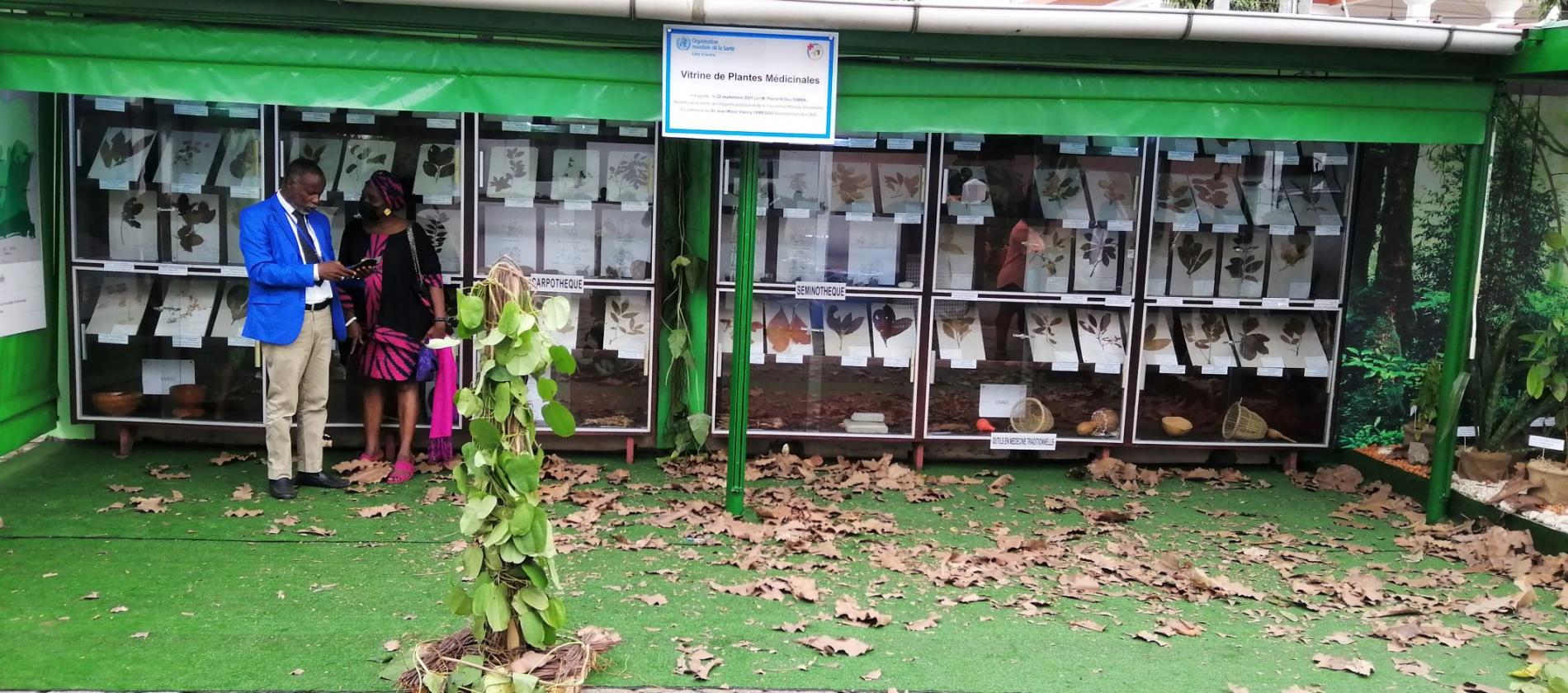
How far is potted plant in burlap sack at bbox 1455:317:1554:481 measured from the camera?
7191 millimetres

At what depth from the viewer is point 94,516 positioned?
6289 mm

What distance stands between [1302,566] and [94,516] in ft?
20.7

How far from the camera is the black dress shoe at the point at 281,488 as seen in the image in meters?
6.79

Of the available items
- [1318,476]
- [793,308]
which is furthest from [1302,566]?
[793,308]

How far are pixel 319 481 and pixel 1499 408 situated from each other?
7.16 meters

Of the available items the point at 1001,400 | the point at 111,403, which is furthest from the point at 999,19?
the point at 111,403

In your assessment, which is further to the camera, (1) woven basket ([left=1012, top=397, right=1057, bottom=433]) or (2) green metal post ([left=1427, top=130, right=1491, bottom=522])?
(1) woven basket ([left=1012, top=397, right=1057, bottom=433])

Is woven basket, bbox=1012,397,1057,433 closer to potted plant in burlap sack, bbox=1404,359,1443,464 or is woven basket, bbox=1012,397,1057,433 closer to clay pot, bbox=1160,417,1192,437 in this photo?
clay pot, bbox=1160,417,1192,437

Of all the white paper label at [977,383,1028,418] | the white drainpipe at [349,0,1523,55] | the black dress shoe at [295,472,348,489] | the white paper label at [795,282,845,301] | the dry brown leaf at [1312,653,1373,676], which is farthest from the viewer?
the white paper label at [977,383,1028,418]

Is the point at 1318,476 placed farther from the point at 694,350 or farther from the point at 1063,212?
the point at 694,350

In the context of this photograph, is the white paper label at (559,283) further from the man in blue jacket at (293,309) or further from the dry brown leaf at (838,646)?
the dry brown leaf at (838,646)

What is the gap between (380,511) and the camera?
6.57 metres

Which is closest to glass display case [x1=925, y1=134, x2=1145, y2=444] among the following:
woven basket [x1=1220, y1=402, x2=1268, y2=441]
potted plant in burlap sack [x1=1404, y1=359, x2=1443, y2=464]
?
woven basket [x1=1220, y1=402, x2=1268, y2=441]

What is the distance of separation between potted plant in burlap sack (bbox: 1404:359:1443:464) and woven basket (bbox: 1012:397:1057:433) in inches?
90.0
